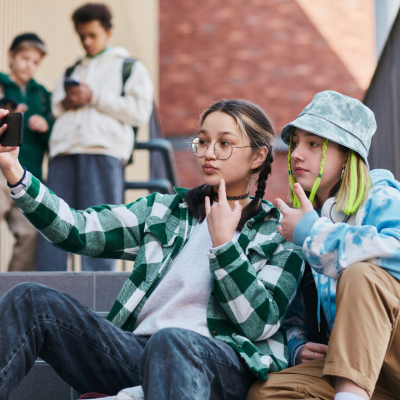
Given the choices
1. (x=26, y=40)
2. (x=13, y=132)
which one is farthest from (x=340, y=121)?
(x=26, y=40)

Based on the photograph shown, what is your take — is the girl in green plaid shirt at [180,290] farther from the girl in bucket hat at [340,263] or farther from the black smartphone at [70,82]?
the black smartphone at [70,82]

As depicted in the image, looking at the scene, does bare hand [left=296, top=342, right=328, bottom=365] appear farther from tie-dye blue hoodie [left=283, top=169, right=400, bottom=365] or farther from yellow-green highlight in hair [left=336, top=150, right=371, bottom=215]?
yellow-green highlight in hair [left=336, top=150, right=371, bottom=215]

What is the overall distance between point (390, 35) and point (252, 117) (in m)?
1.47

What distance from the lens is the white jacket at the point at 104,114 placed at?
3.21 m

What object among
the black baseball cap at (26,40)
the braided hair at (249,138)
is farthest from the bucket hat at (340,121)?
the black baseball cap at (26,40)

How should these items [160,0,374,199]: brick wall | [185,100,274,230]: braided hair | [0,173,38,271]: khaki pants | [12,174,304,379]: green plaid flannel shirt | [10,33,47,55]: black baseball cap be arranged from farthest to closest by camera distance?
[160,0,374,199]: brick wall, [10,33,47,55]: black baseball cap, [0,173,38,271]: khaki pants, [185,100,274,230]: braided hair, [12,174,304,379]: green plaid flannel shirt

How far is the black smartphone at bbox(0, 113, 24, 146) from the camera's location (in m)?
1.65

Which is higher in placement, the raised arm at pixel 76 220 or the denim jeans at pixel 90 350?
the raised arm at pixel 76 220

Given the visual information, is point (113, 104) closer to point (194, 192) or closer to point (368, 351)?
point (194, 192)

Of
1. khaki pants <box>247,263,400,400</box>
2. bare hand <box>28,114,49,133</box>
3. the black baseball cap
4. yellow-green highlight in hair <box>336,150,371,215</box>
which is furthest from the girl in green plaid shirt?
the black baseball cap

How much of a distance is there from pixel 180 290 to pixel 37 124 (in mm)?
1885

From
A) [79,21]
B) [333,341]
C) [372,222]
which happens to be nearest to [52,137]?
[79,21]

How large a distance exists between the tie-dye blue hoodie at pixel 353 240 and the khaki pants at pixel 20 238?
1888mm

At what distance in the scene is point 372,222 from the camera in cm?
167
